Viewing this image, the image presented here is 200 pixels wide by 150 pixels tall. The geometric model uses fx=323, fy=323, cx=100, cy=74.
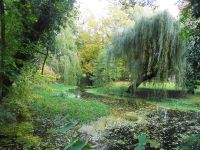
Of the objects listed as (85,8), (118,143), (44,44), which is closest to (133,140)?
(118,143)

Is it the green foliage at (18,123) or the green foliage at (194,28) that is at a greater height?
the green foliage at (194,28)

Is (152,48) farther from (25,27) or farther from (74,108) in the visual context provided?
(25,27)

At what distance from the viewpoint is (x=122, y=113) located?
1477cm

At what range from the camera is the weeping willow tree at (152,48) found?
18844 mm

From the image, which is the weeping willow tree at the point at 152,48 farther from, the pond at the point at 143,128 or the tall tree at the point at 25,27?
the tall tree at the point at 25,27

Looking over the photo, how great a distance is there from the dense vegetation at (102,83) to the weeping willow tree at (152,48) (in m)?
0.06

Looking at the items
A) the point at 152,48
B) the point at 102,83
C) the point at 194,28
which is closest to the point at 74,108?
the point at 194,28

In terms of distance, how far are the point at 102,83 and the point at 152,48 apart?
7.66 m

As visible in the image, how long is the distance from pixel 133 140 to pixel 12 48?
456cm

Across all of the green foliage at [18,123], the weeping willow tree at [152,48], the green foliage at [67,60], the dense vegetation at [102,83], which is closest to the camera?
the green foliage at [18,123]

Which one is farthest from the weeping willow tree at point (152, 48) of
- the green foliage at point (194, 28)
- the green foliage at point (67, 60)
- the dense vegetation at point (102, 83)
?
the green foliage at point (194, 28)

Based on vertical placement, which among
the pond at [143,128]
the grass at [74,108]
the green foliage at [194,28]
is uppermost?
the green foliage at [194,28]

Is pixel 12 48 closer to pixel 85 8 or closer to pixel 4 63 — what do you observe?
pixel 4 63

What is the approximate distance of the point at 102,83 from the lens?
2655cm
